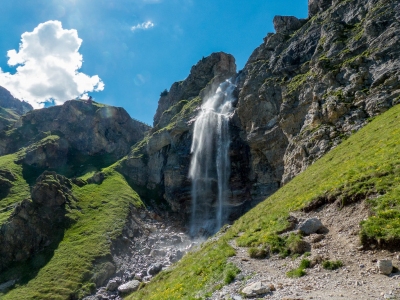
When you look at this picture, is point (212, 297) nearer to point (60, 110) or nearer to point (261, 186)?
point (261, 186)

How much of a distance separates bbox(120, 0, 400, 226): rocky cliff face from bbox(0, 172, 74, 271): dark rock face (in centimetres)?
2842

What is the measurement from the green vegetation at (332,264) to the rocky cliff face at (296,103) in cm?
→ 3041

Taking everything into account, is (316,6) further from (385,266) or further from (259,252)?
(385,266)

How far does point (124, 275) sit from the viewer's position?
145ft

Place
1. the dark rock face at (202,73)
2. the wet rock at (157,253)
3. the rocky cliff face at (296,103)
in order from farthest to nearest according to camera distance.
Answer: the dark rock face at (202,73) < the wet rock at (157,253) < the rocky cliff face at (296,103)

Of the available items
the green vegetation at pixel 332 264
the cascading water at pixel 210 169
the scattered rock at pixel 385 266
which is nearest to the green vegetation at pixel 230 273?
the green vegetation at pixel 332 264

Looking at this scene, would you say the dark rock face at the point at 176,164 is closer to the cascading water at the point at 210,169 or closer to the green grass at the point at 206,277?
the cascading water at the point at 210,169

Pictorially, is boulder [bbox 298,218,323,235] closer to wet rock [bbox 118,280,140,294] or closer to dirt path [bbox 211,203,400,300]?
dirt path [bbox 211,203,400,300]

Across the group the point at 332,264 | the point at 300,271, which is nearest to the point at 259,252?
the point at 300,271

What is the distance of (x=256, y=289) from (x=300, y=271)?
2176mm

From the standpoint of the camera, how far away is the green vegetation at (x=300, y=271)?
37.5ft

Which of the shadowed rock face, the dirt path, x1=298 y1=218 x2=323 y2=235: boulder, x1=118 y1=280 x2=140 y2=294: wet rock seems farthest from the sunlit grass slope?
the shadowed rock face

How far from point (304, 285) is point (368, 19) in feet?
198

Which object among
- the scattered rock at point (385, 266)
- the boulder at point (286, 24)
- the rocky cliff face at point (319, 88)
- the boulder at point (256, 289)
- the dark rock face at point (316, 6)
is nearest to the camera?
the scattered rock at point (385, 266)
